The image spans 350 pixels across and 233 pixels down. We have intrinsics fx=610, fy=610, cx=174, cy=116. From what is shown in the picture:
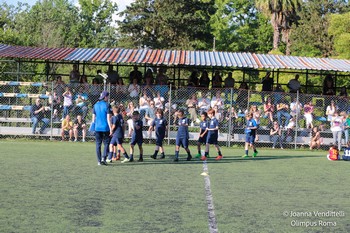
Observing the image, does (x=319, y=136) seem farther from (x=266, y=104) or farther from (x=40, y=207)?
(x=40, y=207)

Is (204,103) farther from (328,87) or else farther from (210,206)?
(210,206)

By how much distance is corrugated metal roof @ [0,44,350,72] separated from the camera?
77.8ft

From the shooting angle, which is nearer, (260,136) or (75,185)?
(75,185)

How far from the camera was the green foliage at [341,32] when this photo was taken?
49344 millimetres

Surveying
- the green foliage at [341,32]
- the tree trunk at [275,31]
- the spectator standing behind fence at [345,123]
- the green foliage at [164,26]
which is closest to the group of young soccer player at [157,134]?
the spectator standing behind fence at [345,123]

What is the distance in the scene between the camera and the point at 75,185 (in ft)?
38.1

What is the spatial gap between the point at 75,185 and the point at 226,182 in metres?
3.18

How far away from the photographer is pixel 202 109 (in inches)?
905

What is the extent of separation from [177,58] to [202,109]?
2.90m

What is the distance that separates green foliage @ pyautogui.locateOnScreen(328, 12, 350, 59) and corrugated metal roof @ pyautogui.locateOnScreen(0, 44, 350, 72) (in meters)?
23.8

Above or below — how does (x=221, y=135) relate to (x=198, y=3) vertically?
below

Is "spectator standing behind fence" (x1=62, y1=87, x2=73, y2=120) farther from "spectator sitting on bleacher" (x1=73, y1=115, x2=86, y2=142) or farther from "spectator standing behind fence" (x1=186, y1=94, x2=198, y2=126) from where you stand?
"spectator standing behind fence" (x1=186, y1=94, x2=198, y2=126)

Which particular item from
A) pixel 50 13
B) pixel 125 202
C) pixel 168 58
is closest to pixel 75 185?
pixel 125 202

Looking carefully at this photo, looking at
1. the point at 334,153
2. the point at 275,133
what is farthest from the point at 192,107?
the point at 334,153
